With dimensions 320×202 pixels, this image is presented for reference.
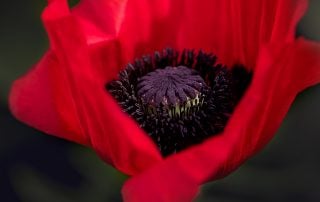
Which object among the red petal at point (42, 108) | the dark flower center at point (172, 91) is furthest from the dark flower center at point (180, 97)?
the red petal at point (42, 108)

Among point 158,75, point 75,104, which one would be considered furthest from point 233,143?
point 158,75

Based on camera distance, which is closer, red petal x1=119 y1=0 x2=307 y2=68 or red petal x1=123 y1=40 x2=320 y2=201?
red petal x1=123 y1=40 x2=320 y2=201

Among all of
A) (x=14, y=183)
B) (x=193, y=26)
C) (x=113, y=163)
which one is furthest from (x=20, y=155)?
(x=193, y=26)

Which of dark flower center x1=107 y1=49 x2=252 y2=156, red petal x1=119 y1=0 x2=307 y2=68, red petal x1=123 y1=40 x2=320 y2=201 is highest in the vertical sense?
red petal x1=123 y1=40 x2=320 y2=201

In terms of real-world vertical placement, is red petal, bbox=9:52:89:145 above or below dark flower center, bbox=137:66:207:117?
above

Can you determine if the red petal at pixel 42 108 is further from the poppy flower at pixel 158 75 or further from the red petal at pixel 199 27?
the red petal at pixel 199 27

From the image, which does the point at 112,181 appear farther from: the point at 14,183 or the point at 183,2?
the point at 183,2

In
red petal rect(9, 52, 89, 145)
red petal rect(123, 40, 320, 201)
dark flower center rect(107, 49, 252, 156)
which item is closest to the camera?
red petal rect(123, 40, 320, 201)

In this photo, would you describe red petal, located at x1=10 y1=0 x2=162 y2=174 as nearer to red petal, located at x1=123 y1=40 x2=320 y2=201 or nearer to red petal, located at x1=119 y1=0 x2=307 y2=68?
red petal, located at x1=123 y1=40 x2=320 y2=201

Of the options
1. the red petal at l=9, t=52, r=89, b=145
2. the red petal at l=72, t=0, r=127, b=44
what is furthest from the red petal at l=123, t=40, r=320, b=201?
the red petal at l=72, t=0, r=127, b=44
